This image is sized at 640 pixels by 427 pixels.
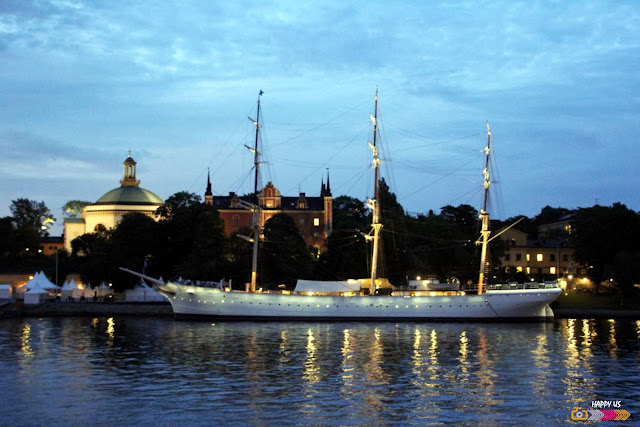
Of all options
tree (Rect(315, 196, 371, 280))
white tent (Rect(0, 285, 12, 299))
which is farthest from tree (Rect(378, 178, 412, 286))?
white tent (Rect(0, 285, 12, 299))

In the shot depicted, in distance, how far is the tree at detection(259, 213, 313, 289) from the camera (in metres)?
85.1

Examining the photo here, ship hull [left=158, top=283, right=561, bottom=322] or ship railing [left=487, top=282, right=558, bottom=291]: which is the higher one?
ship railing [left=487, top=282, right=558, bottom=291]

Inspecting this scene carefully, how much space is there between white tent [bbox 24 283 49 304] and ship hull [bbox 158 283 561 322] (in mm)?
19028

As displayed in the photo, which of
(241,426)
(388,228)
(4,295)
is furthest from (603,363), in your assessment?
(4,295)

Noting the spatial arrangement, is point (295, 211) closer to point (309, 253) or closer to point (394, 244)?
point (309, 253)

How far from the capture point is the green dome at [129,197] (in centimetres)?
13675

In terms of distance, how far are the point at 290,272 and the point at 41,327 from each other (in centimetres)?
2959

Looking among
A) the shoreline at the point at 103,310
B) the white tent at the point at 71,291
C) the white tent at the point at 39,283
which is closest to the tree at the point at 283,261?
the shoreline at the point at 103,310

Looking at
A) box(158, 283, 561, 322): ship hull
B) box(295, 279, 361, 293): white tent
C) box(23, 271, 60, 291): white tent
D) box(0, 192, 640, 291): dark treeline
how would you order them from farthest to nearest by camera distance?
box(0, 192, 640, 291): dark treeline < box(23, 271, 60, 291): white tent < box(295, 279, 361, 293): white tent < box(158, 283, 561, 322): ship hull

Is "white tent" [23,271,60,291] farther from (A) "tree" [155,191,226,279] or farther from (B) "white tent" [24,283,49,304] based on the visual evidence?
(A) "tree" [155,191,226,279]

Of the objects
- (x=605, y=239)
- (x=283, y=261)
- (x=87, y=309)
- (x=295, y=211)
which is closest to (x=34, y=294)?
(x=87, y=309)

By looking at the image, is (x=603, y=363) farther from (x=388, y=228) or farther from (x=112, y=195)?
(x=112, y=195)

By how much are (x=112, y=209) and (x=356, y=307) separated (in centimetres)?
7586

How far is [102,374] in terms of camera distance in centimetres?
3488
